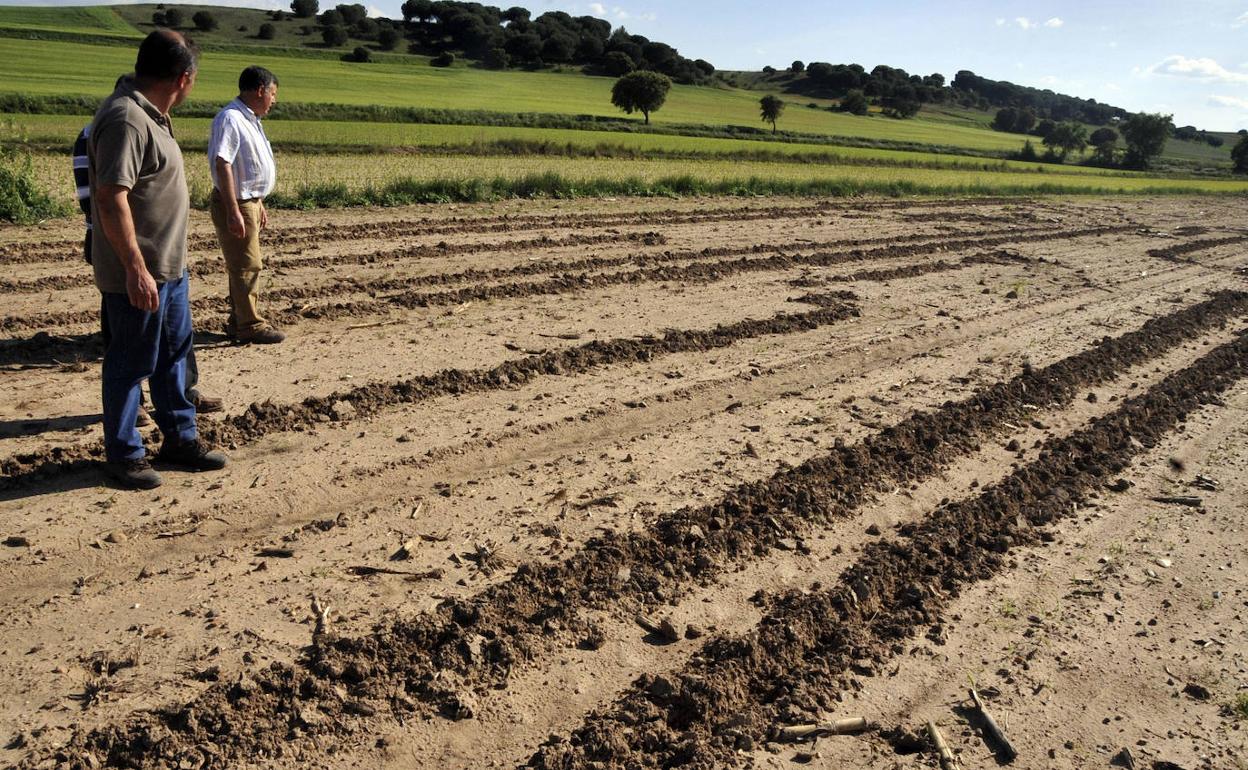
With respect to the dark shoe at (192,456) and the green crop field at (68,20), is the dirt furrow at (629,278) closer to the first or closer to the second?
the dark shoe at (192,456)

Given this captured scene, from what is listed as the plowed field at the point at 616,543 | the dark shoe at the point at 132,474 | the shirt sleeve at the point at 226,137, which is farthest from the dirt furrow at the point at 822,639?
the shirt sleeve at the point at 226,137

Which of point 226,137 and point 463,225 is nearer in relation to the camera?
point 226,137

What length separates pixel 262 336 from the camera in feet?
24.7

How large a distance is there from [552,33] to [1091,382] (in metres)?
90.3

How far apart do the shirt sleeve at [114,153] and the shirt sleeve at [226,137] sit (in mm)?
2289

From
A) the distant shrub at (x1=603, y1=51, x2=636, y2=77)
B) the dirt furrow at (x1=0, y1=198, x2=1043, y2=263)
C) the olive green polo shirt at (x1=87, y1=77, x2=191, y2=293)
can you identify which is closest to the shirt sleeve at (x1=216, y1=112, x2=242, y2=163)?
the olive green polo shirt at (x1=87, y1=77, x2=191, y2=293)

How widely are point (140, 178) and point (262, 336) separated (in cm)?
303

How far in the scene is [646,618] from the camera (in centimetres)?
411

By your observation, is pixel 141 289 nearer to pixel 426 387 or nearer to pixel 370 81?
pixel 426 387

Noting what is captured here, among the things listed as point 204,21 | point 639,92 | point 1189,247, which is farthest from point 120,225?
point 204,21

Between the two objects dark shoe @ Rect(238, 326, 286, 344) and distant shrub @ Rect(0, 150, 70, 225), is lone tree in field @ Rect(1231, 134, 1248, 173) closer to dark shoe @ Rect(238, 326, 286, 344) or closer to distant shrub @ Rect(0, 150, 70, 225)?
distant shrub @ Rect(0, 150, 70, 225)

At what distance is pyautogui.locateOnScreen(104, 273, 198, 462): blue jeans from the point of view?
4.72m

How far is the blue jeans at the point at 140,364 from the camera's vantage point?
186 inches

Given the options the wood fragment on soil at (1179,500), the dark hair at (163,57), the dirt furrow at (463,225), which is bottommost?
the wood fragment on soil at (1179,500)
